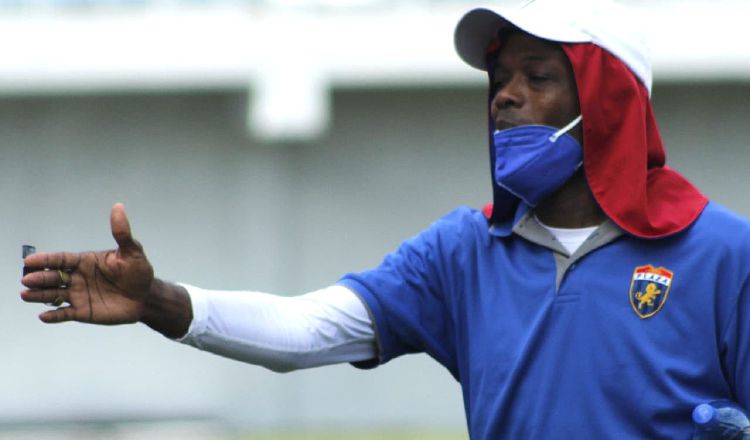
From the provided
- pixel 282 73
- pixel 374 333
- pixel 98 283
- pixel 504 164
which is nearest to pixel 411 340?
pixel 374 333

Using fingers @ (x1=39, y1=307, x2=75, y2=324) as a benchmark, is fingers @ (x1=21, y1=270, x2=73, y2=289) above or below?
above

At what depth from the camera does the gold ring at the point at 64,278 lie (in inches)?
140

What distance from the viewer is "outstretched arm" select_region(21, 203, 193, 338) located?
11.6 feet

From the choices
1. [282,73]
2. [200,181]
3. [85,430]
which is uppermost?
[282,73]

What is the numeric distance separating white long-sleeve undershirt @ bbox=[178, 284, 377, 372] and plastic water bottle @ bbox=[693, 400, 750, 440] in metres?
0.87

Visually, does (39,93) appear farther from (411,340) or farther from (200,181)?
(411,340)

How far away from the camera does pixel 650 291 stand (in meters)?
3.79

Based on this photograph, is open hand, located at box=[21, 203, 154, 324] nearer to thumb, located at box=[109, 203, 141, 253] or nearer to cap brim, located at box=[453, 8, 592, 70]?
thumb, located at box=[109, 203, 141, 253]

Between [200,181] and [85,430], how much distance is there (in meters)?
2.84

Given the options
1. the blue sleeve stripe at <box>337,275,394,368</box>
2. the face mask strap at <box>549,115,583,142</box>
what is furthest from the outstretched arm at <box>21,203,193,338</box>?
the face mask strap at <box>549,115,583,142</box>

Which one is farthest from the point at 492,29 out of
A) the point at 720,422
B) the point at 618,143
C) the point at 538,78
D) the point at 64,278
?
the point at 64,278

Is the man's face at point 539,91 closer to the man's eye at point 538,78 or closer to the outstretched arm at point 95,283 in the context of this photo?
the man's eye at point 538,78

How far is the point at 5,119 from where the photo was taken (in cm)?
1594

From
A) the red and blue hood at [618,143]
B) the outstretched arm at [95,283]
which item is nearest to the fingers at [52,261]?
the outstretched arm at [95,283]
